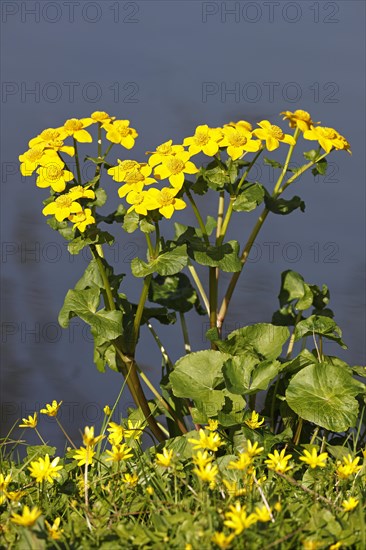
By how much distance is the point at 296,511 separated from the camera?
1480mm

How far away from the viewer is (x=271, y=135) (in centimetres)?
215

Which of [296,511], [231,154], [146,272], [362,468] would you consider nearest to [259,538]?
[296,511]

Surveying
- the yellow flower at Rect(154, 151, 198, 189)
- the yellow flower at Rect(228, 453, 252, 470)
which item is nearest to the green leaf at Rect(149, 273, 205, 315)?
the yellow flower at Rect(154, 151, 198, 189)

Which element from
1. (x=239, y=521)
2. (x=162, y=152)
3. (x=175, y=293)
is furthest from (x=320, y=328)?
(x=239, y=521)

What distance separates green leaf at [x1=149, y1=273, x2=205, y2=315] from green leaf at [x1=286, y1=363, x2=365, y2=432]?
485 millimetres

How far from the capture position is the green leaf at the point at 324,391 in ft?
6.57

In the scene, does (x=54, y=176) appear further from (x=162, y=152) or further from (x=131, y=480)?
(x=131, y=480)

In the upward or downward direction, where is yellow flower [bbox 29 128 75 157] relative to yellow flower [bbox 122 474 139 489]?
upward

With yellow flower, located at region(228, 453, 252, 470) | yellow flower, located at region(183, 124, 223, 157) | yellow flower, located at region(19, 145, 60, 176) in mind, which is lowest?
yellow flower, located at region(228, 453, 252, 470)

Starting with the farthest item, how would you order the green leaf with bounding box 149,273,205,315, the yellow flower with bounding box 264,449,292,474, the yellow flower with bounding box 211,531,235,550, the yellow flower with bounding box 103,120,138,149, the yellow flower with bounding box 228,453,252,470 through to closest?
1. the green leaf with bounding box 149,273,205,315
2. the yellow flower with bounding box 103,120,138,149
3. the yellow flower with bounding box 264,449,292,474
4. the yellow flower with bounding box 228,453,252,470
5. the yellow flower with bounding box 211,531,235,550

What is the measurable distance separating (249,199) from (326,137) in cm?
26

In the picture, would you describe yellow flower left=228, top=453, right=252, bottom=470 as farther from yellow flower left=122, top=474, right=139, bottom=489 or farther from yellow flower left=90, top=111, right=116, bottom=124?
yellow flower left=90, top=111, right=116, bottom=124

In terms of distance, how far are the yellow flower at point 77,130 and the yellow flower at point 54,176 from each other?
3.1 inches

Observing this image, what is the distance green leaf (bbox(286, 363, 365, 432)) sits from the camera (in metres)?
2.00
